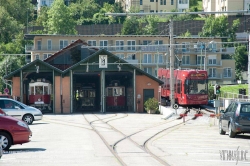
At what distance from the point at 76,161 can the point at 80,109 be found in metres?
48.1

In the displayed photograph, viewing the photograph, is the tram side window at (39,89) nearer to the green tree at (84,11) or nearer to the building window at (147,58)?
the building window at (147,58)

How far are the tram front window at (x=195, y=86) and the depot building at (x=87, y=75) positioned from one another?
4.89 metres

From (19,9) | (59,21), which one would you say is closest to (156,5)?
(59,21)

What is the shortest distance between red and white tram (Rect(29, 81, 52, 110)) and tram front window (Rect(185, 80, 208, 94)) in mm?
12549

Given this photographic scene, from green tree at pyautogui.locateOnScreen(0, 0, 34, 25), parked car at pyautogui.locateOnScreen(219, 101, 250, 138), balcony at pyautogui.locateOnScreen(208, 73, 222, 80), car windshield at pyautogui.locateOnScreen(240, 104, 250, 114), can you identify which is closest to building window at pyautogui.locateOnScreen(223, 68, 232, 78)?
balcony at pyautogui.locateOnScreen(208, 73, 222, 80)

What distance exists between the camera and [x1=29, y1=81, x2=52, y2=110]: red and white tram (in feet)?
204

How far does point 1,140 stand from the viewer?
23.6 meters

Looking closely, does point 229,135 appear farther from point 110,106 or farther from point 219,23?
point 219,23

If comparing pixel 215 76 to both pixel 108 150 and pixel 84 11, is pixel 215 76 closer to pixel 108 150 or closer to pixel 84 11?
pixel 84 11

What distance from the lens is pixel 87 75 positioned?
66.7 meters

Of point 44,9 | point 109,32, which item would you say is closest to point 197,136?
point 109,32

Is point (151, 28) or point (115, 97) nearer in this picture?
point (115, 97)

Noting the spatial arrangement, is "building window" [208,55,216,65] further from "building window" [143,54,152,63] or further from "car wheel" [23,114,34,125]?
"car wheel" [23,114,34,125]

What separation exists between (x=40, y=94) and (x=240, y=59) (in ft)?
187
